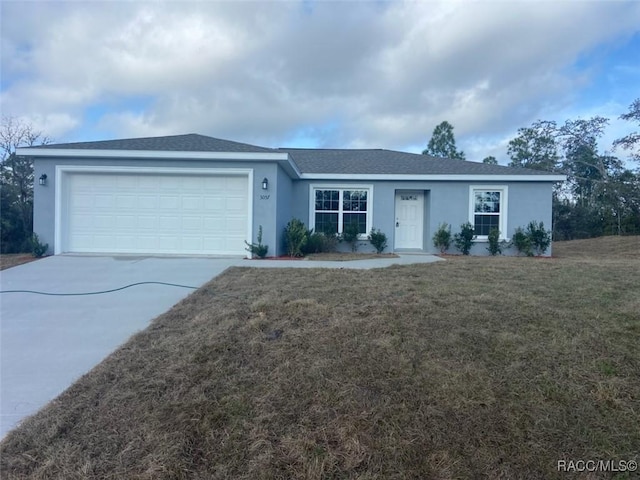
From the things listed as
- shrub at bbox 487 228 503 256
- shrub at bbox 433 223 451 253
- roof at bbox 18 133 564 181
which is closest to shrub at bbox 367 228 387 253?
shrub at bbox 433 223 451 253

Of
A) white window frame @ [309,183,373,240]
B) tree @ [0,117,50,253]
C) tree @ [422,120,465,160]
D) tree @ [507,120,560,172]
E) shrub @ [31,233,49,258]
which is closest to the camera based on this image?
shrub @ [31,233,49,258]

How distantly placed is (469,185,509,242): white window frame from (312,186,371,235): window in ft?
11.2

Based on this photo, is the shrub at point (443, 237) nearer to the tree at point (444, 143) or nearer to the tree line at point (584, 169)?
the tree line at point (584, 169)

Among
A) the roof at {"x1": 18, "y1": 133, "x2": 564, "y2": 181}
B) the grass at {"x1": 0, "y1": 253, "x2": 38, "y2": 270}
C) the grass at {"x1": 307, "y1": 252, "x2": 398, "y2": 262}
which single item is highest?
the roof at {"x1": 18, "y1": 133, "x2": 564, "y2": 181}

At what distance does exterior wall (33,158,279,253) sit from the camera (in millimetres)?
9609

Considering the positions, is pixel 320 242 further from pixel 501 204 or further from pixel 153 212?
pixel 501 204

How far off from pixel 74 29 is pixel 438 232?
11893mm

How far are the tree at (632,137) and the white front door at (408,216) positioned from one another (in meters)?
17.8

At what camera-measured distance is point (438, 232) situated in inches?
480

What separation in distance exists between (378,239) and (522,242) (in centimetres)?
457

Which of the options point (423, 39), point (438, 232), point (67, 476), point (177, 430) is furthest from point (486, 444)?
point (423, 39)

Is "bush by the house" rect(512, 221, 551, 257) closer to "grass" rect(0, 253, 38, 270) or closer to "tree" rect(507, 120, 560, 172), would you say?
"grass" rect(0, 253, 38, 270)

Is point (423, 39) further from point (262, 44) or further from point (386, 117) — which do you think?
point (386, 117)

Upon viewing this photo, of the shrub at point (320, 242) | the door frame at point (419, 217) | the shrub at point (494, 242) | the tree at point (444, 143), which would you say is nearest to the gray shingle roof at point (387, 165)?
the door frame at point (419, 217)
